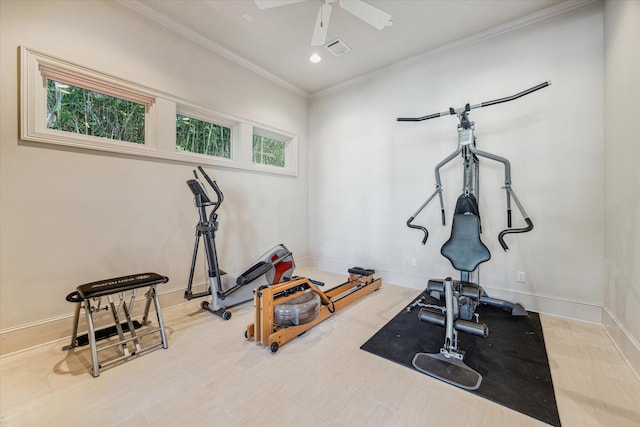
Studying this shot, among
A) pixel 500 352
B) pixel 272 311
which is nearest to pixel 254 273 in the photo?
pixel 272 311

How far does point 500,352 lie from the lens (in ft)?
6.64

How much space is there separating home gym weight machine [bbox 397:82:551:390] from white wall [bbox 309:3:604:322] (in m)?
0.30

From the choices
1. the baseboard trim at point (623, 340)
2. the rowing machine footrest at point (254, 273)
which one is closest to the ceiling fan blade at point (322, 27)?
the rowing machine footrest at point (254, 273)

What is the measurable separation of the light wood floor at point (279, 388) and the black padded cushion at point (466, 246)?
0.86 metres

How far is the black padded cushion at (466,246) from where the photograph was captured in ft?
8.09

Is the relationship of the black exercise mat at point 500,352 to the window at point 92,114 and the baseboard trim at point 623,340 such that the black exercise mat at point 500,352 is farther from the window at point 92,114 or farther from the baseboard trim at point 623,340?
the window at point 92,114

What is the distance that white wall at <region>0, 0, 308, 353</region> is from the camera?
2.03 m

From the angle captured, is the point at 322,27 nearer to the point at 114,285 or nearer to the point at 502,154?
the point at 502,154

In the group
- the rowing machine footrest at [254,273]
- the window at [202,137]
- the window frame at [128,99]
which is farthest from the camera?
the window at [202,137]

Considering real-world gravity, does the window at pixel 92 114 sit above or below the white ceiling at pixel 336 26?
below

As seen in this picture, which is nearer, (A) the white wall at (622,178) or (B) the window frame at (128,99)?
(A) the white wall at (622,178)

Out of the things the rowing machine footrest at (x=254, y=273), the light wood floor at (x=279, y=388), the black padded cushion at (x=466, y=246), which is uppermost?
the black padded cushion at (x=466, y=246)

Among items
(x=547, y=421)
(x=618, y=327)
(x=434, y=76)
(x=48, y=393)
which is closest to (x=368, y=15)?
(x=434, y=76)

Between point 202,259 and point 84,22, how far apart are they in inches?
102
